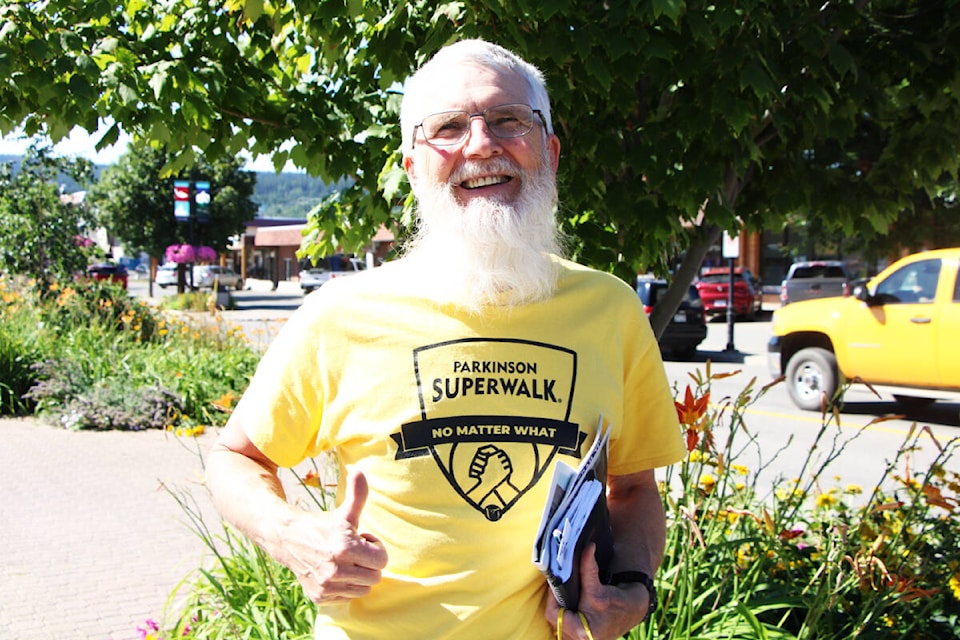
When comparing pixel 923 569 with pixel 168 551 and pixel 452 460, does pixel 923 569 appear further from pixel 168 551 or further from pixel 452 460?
pixel 168 551

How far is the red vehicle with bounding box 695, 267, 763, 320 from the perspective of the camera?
2705 centimetres

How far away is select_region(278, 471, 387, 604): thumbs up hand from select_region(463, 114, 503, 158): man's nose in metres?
0.65

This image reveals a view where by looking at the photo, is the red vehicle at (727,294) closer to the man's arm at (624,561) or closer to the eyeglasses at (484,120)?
the man's arm at (624,561)

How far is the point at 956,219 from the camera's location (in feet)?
64.5

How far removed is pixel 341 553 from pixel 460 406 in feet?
1.07

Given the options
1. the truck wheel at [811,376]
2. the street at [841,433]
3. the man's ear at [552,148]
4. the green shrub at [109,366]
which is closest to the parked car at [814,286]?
the street at [841,433]

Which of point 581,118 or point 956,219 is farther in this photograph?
point 956,219

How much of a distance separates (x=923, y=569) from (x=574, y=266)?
200 cm

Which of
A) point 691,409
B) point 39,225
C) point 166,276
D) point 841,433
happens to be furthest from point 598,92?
point 166,276

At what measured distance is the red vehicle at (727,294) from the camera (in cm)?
2705

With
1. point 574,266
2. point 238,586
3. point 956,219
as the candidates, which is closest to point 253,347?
point 238,586

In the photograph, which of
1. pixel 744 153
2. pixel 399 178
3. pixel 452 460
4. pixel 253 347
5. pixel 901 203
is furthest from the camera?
pixel 253 347

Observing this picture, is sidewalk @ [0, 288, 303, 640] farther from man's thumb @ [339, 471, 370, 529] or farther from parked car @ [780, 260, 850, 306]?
parked car @ [780, 260, 850, 306]

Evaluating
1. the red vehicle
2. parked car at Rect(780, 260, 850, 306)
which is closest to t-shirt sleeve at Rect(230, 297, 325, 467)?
parked car at Rect(780, 260, 850, 306)
